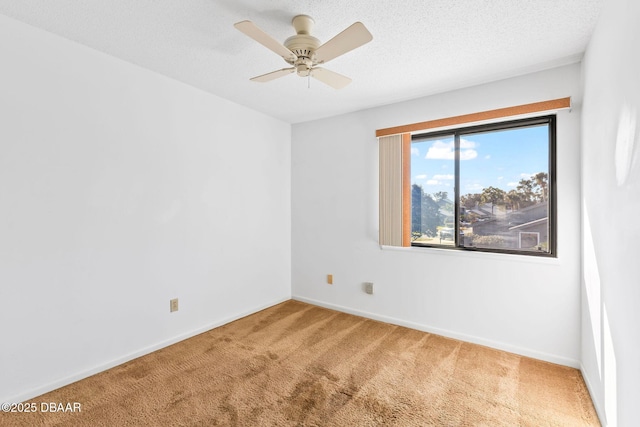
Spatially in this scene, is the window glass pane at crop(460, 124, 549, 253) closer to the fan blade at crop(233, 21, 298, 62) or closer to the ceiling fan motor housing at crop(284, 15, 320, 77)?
the ceiling fan motor housing at crop(284, 15, 320, 77)

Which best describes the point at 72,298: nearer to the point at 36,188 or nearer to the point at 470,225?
the point at 36,188

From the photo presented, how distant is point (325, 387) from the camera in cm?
210

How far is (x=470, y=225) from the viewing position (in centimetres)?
291

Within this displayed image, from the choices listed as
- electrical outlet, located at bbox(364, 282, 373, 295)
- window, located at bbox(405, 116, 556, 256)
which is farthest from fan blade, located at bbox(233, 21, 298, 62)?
electrical outlet, located at bbox(364, 282, 373, 295)

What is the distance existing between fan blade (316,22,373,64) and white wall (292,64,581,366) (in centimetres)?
160

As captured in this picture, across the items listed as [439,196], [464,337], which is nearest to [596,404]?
[464,337]

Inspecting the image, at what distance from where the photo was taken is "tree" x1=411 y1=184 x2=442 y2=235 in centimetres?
313

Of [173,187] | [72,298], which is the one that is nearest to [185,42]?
[173,187]

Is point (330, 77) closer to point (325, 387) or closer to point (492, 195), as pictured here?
point (492, 195)

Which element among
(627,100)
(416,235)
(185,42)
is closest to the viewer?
(627,100)

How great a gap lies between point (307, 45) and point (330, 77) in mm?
307

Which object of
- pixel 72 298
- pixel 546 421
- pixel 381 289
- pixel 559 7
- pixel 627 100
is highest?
Result: pixel 559 7

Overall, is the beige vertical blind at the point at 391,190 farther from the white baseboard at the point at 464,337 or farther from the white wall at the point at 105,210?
the white wall at the point at 105,210

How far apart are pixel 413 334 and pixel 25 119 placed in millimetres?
3539
